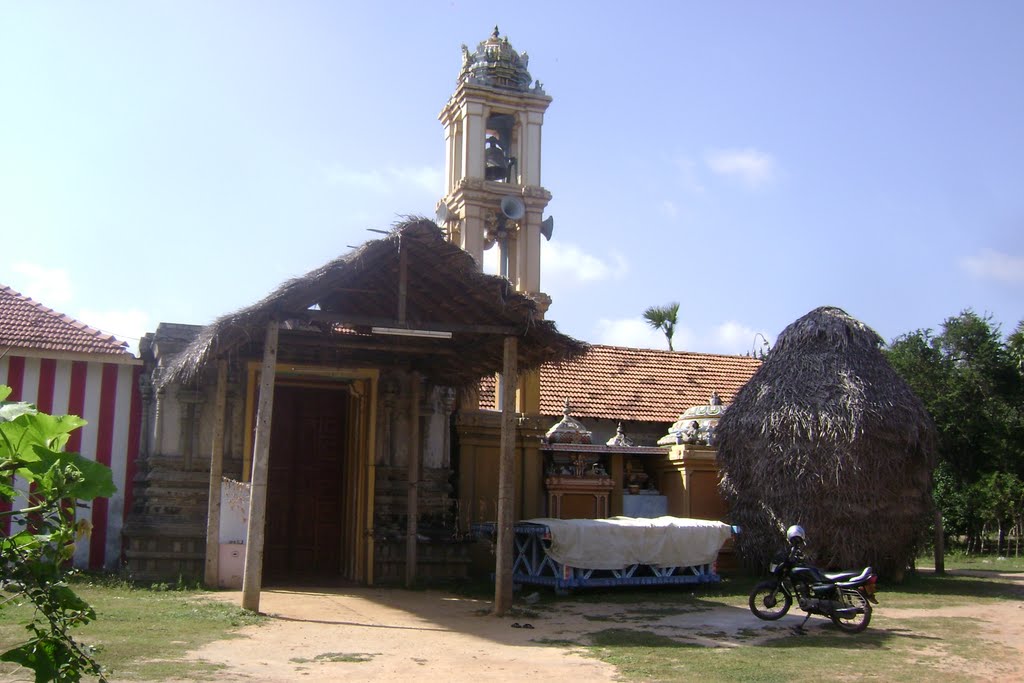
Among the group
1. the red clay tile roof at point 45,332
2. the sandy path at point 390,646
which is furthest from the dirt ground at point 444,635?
the red clay tile roof at point 45,332

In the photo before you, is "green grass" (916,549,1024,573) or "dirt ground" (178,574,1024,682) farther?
"green grass" (916,549,1024,573)

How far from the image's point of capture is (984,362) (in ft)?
78.7

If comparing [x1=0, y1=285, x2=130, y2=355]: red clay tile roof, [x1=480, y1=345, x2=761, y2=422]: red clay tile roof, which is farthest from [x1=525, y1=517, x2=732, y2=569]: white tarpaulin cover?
[x1=0, y1=285, x2=130, y2=355]: red clay tile roof

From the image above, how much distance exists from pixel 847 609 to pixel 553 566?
3.54 metres

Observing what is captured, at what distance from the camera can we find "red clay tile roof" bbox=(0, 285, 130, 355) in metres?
12.6

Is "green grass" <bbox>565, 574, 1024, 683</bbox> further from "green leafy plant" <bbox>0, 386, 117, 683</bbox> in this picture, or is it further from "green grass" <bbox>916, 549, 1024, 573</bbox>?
"green grass" <bbox>916, 549, 1024, 573</bbox>

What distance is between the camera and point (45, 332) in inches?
512

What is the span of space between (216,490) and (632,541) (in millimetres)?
4912

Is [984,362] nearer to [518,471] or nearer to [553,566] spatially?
[518,471]

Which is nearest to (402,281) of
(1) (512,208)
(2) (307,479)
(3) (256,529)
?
(3) (256,529)

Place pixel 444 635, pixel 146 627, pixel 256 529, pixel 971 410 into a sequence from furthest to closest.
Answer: pixel 971 410
pixel 256 529
pixel 444 635
pixel 146 627

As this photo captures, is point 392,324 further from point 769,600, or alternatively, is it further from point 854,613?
point 854,613

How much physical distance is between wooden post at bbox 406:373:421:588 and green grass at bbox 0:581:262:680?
2662 millimetres

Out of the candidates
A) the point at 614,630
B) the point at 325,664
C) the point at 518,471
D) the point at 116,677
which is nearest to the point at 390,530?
the point at 518,471
